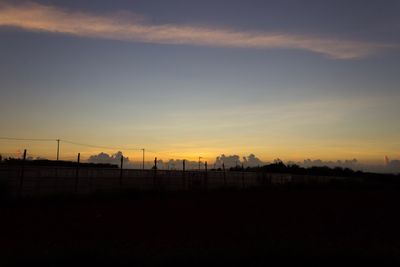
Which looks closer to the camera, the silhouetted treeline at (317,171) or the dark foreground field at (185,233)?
the dark foreground field at (185,233)

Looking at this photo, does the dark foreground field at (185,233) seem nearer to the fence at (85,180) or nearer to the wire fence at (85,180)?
the wire fence at (85,180)

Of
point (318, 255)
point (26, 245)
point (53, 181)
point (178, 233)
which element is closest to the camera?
point (318, 255)

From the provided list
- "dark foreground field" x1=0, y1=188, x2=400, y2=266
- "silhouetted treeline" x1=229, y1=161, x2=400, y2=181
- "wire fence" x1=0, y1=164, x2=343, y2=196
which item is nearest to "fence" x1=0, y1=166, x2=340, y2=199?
"wire fence" x1=0, y1=164, x2=343, y2=196

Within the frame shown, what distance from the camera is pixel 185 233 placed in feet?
50.2

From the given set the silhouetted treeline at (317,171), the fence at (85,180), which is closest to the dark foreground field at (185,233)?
the fence at (85,180)

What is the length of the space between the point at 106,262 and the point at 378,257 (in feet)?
18.5

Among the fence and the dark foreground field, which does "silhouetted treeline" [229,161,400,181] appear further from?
the dark foreground field

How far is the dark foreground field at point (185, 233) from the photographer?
9.80m

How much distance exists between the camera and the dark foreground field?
386 inches

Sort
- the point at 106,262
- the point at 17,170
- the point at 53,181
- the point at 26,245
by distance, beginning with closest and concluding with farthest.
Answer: the point at 106,262
the point at 26,245
the point at 17,170
the point at 53,181

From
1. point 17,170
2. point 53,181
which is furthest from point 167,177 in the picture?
point 17,170

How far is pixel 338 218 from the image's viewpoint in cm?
2056


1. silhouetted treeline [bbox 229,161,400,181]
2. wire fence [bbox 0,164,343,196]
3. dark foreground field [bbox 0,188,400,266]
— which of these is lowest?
dark foreground field [bbox 0,188,400,266]

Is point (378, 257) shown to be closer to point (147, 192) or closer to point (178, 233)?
point (178, 233)
